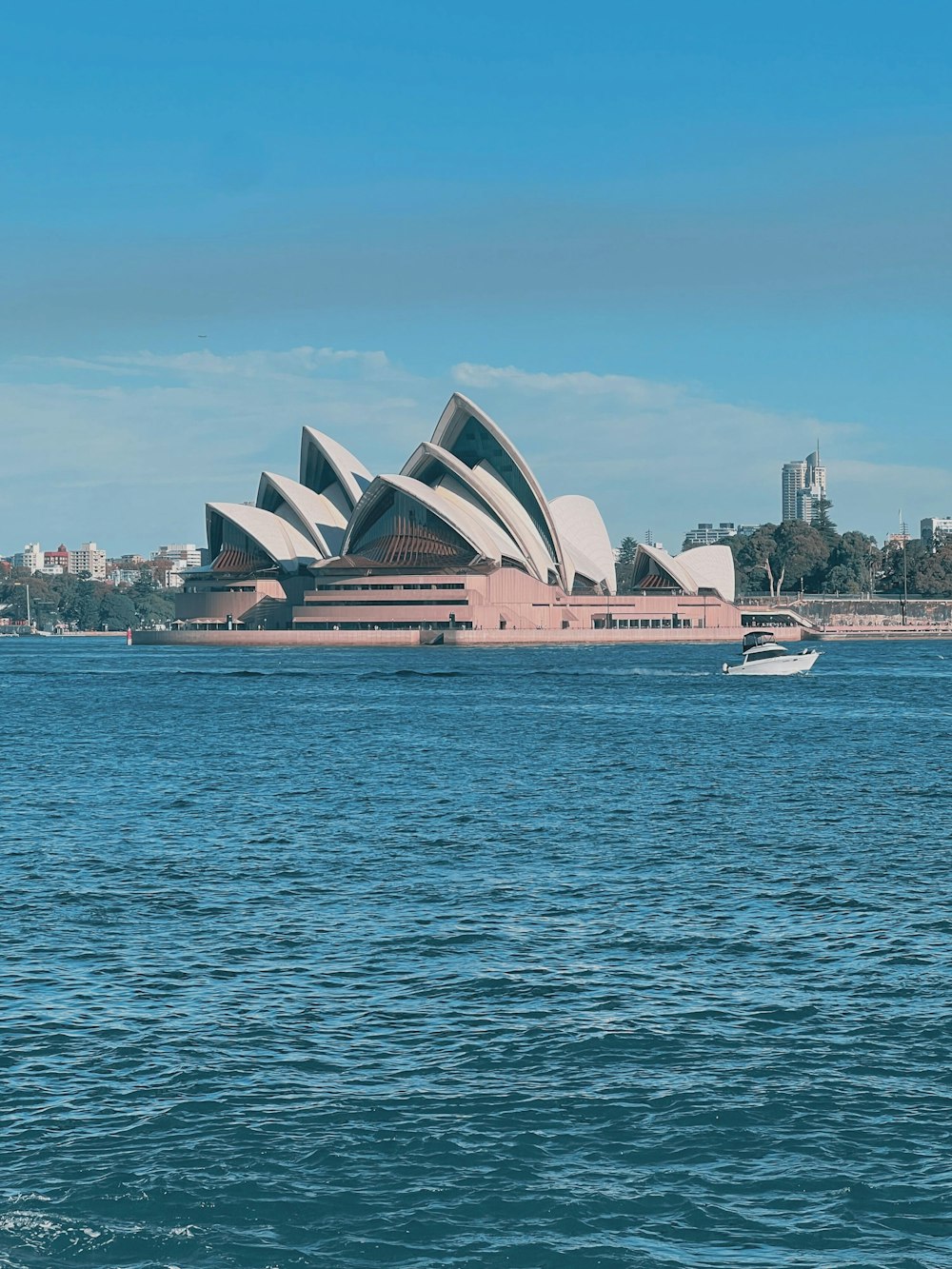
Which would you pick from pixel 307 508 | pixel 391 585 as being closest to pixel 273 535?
pixel 307 508

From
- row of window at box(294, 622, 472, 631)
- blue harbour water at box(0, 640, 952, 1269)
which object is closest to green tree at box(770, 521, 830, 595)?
row of window at box(294, 622, 472, 631)

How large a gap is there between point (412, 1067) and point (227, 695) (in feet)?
188

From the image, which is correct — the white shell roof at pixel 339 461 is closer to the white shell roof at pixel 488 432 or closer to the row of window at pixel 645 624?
the white shell roof at pixel 488 432

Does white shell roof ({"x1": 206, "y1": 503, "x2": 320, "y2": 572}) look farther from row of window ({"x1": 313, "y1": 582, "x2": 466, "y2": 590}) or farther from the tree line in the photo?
the tree line

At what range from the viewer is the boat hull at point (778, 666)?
86.0 metres

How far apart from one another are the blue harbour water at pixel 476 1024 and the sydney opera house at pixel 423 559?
9726 cm

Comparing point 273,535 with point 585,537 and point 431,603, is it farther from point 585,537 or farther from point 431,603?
point 585,537

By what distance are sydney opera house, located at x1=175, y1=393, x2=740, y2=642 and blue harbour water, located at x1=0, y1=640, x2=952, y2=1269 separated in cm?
9726

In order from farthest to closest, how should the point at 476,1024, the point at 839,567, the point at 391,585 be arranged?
the point at 839,567 → the point at 391,585 → the point at 476,1024

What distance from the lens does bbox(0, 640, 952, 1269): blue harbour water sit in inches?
404

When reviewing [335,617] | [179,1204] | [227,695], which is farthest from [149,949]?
[335,617]

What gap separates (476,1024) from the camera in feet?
47.0

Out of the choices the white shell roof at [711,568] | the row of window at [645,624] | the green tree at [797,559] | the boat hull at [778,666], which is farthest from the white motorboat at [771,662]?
the green tree at [797,559]

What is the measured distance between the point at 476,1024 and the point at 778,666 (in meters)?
73.7
